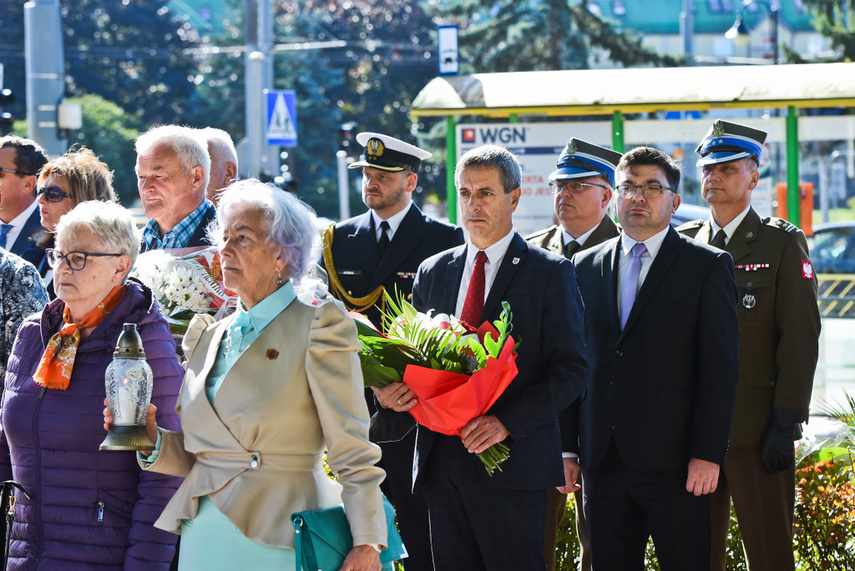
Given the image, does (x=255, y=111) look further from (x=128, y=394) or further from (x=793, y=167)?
(x=128, y=394)

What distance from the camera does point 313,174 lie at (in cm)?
4775

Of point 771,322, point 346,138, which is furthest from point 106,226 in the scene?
point 346,138

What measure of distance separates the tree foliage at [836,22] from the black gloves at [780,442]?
2901cm

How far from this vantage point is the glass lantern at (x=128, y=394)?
349cm

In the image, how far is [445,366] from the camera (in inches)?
166

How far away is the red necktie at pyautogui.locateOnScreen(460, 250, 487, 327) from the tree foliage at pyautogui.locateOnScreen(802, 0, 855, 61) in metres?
29.7

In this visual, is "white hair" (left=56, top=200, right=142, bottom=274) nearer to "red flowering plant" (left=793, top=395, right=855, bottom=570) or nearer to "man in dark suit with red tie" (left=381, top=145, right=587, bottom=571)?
"man in dark suit with red tie" (left=381, top=145, right=587, bottom=571)

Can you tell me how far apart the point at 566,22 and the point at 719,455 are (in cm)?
3417

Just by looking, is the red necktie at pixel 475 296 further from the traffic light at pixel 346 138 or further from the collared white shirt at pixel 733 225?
the traffic light at pixel 346 138

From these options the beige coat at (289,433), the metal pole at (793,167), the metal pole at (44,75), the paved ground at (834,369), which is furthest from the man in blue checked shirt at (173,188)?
the metal pole at (44,75)

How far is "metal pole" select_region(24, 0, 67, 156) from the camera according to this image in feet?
47.6

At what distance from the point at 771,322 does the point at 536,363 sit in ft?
4.73

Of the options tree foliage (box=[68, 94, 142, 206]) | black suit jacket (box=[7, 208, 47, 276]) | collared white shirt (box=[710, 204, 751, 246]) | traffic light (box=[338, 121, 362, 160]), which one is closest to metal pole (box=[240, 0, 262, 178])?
traffic light (box=[338, 121, 362, 160])

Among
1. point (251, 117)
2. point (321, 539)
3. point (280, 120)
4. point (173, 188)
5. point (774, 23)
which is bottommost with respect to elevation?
point (321, 539)
